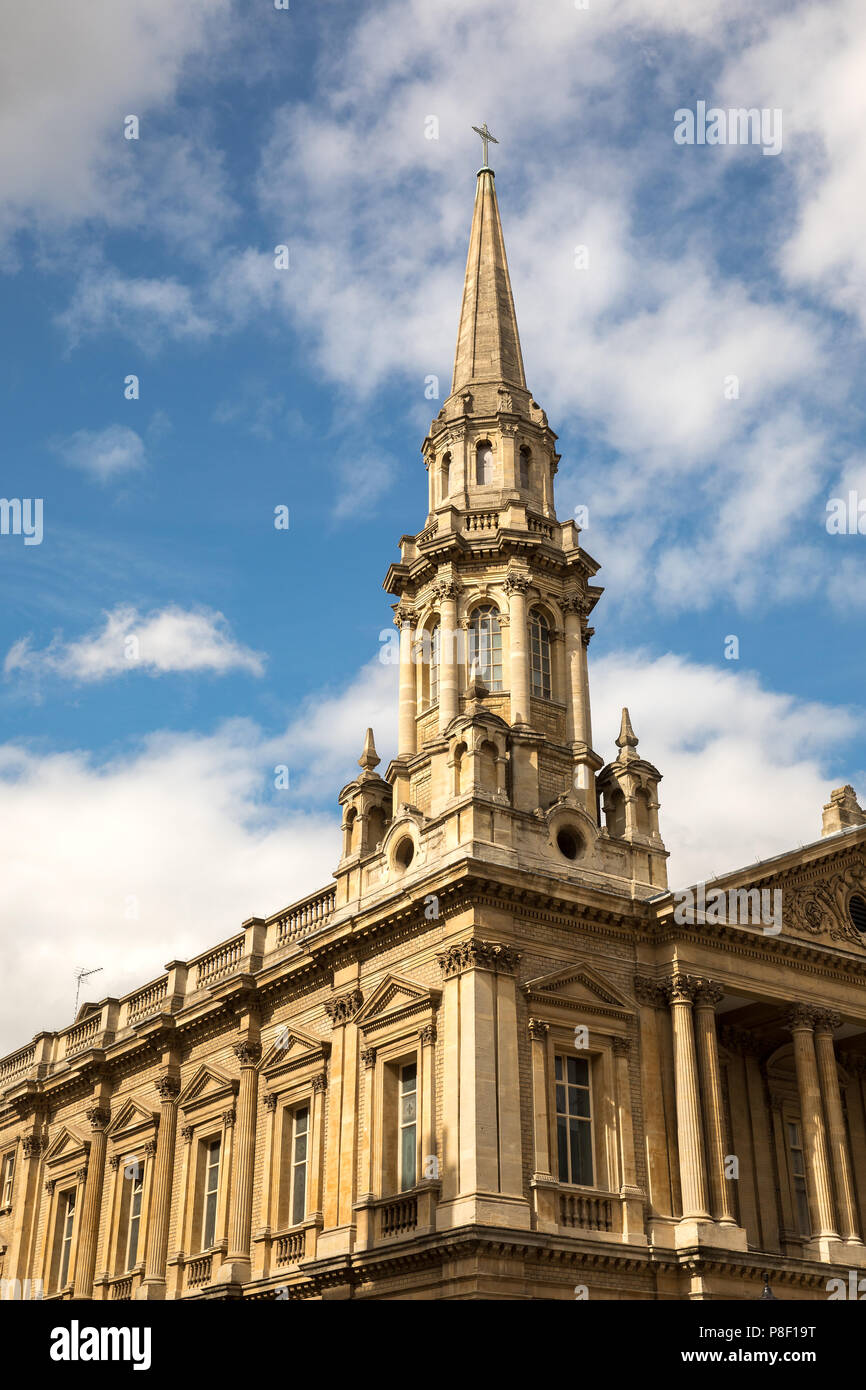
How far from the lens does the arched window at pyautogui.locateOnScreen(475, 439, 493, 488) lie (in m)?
41.5

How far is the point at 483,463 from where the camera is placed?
137 feet

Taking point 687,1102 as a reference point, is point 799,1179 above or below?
below

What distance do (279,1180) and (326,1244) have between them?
379 cm

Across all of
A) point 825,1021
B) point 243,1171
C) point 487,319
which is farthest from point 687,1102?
point 487,319

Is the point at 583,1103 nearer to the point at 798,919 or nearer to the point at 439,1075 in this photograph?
the point at 439,1075

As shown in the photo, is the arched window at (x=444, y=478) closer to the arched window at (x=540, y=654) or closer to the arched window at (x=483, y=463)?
the arched window at (x=483, y=463)

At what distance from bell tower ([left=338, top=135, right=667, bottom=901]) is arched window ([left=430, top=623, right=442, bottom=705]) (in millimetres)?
68

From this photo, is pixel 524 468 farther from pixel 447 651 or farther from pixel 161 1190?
pixel 161 1190

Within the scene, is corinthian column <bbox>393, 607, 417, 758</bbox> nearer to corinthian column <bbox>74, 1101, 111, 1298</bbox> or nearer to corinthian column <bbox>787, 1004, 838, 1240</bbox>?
corinthian column <bbox>787, 1004, 838, 1240</bbox>

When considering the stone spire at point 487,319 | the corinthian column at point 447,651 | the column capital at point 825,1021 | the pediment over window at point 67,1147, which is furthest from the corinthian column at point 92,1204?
the stone spire at point 487,319

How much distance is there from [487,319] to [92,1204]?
28044 mm

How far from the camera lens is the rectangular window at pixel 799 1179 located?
35.9 m
